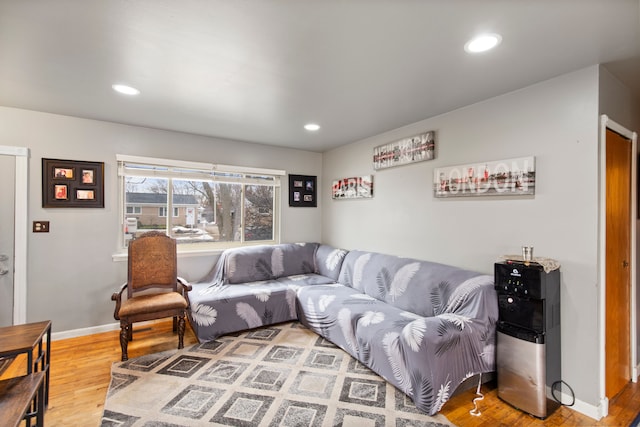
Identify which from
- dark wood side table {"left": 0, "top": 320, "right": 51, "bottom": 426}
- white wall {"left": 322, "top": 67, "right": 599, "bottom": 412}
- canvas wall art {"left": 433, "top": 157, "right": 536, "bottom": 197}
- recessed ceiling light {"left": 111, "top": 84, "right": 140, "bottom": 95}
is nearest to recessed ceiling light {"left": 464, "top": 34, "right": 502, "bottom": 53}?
white wall {"left": 322, "top": 67, "right": 599, "bottom": 412}

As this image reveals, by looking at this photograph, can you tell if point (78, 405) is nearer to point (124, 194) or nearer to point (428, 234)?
point (124, 194)

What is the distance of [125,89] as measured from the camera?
93.5 inches

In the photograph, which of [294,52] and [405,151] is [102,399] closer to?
[294,52]

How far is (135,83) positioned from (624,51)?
3.37 meters

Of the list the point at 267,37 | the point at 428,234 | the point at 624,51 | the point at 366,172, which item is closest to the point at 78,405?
the point at 267,37

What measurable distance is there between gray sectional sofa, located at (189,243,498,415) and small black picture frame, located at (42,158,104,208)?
1.53 meters

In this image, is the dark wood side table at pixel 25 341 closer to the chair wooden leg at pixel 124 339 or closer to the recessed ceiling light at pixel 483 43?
the chair wooden leg at pixel 124 339

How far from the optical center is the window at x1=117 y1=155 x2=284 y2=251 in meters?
3.46

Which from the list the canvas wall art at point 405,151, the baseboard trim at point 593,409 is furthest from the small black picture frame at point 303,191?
the baseboard trim at point 593,409

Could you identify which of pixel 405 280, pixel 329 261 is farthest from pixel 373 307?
pixel 329 261

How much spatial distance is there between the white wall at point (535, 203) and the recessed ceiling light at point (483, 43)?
83 centimetres

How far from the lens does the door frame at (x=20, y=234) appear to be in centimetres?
284

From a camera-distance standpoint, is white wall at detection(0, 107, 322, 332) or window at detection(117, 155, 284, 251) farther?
window at detection(117, 155, 284, 251)

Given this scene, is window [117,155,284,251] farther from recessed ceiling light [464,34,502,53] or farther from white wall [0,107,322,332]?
recessed ceiling light [464,34,502,53]
